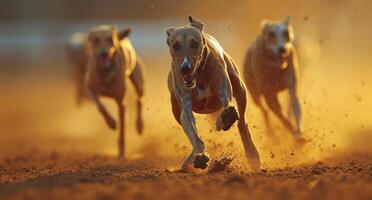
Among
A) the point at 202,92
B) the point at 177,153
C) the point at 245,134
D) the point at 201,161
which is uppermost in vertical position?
the point at 202,92

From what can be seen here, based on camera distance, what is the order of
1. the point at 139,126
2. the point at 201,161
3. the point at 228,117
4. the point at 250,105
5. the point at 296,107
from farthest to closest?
1. the point at 139,126
2. the point at 250,105
3. the point at 296,107
4. the point at 228,117
5. the point at 201,161

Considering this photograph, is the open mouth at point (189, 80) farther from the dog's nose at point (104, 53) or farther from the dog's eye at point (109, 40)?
the dog's eye at point (109, 40)

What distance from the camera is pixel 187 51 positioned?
7.15m

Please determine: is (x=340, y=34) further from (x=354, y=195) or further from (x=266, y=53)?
(x=354, y=195)

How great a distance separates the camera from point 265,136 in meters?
9.94

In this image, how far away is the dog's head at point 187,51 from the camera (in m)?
7.08

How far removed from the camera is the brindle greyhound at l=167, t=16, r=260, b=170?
7.08 metres

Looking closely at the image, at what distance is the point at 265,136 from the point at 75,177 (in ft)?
11.3

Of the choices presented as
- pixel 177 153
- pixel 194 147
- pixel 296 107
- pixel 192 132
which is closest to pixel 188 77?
pixel 192 132

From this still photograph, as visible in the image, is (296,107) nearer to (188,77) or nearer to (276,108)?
(276,108)

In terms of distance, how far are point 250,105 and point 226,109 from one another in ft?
13.9

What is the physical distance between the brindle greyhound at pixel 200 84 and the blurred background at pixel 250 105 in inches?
31.1

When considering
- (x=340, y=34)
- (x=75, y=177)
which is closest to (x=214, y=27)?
(x=75, y=177)

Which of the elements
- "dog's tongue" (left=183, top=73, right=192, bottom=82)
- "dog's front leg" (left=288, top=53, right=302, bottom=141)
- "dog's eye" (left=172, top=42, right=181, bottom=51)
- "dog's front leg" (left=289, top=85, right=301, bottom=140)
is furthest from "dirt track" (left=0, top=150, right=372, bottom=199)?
"dog's front leg" (left=288, top=53, right=302, bottom=141)
